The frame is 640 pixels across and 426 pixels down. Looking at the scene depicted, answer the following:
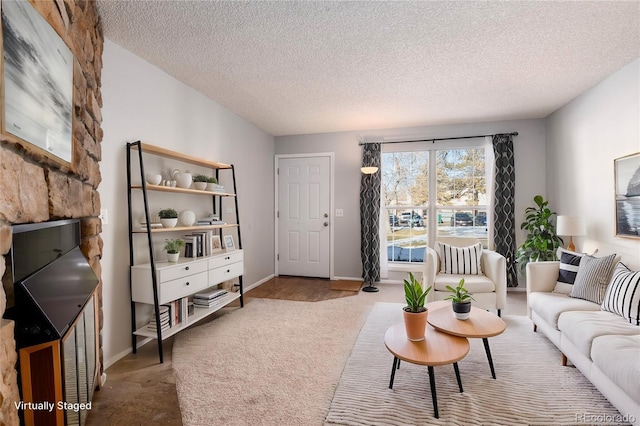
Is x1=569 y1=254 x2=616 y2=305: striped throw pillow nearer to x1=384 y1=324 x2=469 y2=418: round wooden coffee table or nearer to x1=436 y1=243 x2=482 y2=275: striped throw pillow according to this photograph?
x1=436 y1=243 x2=482 y2=275: striped throw pillow

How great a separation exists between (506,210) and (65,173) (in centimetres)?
473

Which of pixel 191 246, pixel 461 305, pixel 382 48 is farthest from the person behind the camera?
pixel 191 246

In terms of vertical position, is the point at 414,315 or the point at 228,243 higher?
the point at 228,243

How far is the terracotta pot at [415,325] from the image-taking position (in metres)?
1.99

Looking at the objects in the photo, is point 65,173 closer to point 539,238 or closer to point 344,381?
point 344,381

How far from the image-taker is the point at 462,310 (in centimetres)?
227

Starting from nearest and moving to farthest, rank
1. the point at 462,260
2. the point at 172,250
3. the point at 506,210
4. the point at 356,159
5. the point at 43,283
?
the point at 43,283 → the point at 172,250 → the point at 462,260 → the point at 506,210 → the point at 356,159

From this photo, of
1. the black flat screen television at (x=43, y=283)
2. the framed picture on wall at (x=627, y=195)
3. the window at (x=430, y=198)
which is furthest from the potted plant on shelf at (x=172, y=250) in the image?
the framed picture on wall at (x=627, y=195)

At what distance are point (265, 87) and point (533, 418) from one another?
11.0 ft

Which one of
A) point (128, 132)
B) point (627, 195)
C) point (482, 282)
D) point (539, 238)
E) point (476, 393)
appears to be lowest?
point (476, 393)

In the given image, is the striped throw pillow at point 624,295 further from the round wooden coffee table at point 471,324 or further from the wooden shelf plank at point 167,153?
the wooden shelf plank at point 167,153

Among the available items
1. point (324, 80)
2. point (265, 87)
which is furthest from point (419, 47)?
point (265, 87)

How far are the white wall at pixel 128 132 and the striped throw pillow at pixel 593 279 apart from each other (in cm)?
366

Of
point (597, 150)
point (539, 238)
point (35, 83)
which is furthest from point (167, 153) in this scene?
point (539, 238)
